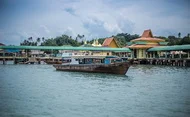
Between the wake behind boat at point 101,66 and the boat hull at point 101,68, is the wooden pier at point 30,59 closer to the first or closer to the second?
the wake behind boat at point 101,66

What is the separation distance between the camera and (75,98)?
11148mm

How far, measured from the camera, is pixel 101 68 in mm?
22859

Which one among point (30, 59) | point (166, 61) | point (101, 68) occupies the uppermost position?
point (30, 59)

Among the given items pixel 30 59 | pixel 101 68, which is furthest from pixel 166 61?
pixel 30 59

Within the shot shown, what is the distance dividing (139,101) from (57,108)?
3.31 metres

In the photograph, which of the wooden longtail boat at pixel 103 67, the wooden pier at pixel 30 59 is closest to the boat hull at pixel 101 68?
the wooden longtail boat at pixel 103 67

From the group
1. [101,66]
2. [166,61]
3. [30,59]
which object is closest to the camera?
[101,66]

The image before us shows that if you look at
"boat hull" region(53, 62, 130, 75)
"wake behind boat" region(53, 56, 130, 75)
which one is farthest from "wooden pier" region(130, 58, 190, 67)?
"boat hull" region(53, 62, 130, 75)

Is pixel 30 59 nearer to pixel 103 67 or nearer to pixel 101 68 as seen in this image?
pixel 101 68

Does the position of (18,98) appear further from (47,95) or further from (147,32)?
(147,32)

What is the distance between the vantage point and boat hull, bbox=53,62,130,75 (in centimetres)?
2132

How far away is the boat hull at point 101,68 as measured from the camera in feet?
69.9

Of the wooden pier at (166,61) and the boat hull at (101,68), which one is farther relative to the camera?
the wooden pier at (166,61)

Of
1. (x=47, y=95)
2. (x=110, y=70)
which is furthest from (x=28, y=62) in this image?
(x=47, y=95)
